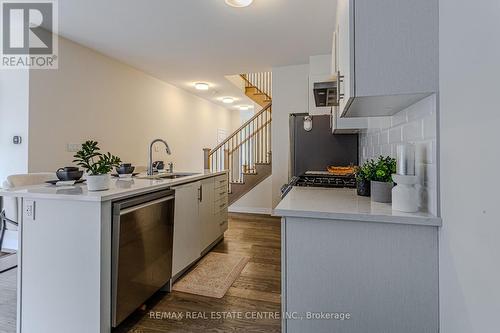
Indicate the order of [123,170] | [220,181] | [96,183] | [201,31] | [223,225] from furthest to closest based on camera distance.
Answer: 1. [223,225]
2. [220,181]
3. [201,31]
4. [123,170]
5. [96,183]

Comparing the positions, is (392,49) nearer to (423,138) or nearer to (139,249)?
(423,138)

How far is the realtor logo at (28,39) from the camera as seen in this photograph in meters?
2.92

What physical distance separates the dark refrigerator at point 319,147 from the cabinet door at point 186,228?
1329 mm

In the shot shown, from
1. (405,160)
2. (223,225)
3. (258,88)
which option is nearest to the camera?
(405,160)

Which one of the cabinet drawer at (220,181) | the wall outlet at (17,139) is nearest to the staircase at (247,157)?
the cabinet drawer at (220,181)

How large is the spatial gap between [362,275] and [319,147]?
2.28m

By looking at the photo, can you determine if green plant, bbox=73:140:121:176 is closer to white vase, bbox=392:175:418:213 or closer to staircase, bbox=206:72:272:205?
white vase, bbox=392:175:418:213

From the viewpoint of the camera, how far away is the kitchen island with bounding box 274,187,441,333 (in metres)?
1.00

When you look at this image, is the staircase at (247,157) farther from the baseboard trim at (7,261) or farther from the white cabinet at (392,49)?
the white cabinet at (392,49)

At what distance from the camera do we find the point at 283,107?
15.4 feet

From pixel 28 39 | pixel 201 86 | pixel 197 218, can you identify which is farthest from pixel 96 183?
pixel 201 86

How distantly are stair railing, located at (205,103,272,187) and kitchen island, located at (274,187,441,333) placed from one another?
13.7 feet

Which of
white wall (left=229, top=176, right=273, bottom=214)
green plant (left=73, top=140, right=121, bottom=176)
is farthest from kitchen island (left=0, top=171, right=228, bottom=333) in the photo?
white wall (left=229, top=176, right=273, bottom=214)

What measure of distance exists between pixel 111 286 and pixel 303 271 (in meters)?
1.19
